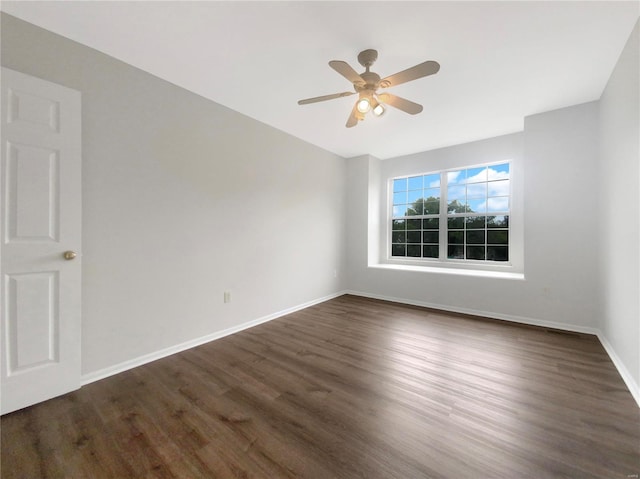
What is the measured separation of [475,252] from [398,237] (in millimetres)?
1302

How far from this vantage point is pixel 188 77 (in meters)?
2.31

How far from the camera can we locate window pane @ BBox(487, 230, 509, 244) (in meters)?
3.77

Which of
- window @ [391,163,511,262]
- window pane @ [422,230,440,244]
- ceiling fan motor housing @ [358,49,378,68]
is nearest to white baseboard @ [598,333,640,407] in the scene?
window @ [391,163,511,262]

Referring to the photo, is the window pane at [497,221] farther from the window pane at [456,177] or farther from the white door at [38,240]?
the white door at [38,240]

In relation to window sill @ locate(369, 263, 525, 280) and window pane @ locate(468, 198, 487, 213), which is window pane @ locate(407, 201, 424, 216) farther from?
window sill @ locate(369, 263, 525, 280)

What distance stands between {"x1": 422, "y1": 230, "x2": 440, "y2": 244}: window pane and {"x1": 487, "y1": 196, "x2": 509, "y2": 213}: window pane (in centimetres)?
86

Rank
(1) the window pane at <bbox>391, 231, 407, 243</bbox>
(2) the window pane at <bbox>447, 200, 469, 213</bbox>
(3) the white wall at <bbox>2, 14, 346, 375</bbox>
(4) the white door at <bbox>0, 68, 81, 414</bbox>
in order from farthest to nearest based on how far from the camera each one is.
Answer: (1) the window pane at <bbox>391, 231, 407, 243</bbox>, (2) the window pane at <bbox>447, 200, 469, 213</bbox>, (3) the white wall at <bbox>2, 14, 346, 375</bbox>, (4) the white door at <bbox>0, 68, 81, 414</bbox>

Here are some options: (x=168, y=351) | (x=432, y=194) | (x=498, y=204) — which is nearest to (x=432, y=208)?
(x=432, y=194)

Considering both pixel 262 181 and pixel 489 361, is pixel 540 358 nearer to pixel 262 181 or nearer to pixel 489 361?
pixel 489 361

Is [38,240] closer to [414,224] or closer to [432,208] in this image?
[414,224]

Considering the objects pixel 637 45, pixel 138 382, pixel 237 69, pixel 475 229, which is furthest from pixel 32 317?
pixel 475 229

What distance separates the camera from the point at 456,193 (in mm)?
4234

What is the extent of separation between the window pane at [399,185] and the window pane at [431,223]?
0.75 meters

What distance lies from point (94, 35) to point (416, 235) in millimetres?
4641
